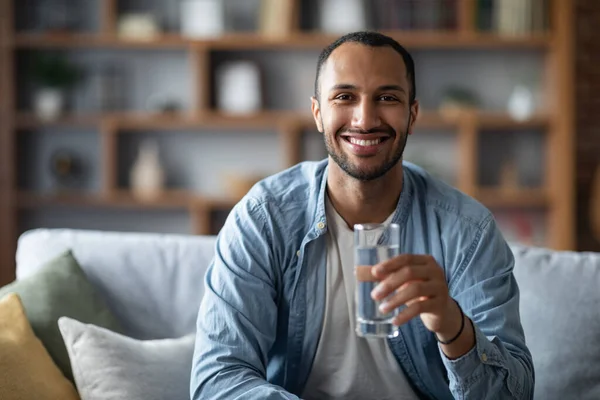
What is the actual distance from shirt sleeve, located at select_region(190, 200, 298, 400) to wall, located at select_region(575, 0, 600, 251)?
3.25 m

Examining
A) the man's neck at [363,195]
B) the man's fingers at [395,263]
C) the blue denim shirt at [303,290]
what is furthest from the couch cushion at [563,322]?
the man's fingers at [395,263]

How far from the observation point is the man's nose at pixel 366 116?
6.19 feet

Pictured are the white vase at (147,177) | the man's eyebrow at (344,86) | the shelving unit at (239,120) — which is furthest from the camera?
the white vase at (147,177)

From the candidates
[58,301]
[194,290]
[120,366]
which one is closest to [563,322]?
[194,290]

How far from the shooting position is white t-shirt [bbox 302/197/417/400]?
193 cm

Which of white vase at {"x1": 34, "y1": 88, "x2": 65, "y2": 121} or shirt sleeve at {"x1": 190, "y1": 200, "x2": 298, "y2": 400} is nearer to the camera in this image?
shirt sleeve at {"x1": 190, "y1": 200, "x2": 298, "y2": 400}

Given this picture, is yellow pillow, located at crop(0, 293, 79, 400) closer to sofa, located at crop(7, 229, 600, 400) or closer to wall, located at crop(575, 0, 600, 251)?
sofa, located at crop(7, 229, 600, 400)

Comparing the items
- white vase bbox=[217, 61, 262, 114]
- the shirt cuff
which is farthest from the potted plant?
the shirt cuff

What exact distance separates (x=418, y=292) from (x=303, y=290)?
1.62 ft

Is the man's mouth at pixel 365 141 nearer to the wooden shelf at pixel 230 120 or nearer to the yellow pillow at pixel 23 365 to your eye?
the yellow pillow at pixel 23 365

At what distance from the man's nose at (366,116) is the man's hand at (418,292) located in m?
0.44

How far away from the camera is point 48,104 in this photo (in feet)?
15.6

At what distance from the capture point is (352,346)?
6.33 ft

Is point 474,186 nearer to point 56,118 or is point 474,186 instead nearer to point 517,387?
point 56,118
